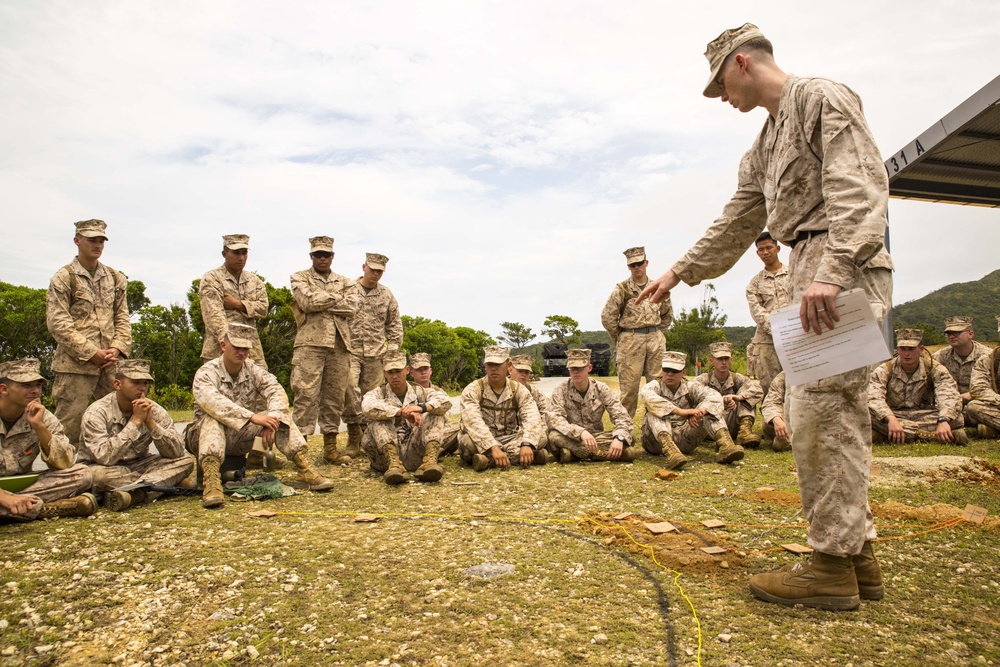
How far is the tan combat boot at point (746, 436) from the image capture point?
6965 mm

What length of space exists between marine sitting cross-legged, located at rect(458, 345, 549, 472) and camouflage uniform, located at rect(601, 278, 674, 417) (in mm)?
1681

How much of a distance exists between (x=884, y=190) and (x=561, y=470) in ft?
14.0

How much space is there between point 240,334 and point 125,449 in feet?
4.97

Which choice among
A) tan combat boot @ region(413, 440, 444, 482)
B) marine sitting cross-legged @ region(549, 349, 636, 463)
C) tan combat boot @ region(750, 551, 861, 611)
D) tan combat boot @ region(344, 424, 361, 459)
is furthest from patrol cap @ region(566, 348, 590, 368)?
tan combat boot @ region(750, 551, 861, 611)

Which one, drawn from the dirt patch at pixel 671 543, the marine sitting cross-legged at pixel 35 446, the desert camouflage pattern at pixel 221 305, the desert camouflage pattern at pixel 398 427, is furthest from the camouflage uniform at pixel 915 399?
the marine sitting cross-legged at pixel 35 446

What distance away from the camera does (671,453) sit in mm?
6027

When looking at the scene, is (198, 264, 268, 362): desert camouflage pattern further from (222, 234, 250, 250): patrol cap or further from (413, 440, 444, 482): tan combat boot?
(413, 440, 444, 482): tan combat boot

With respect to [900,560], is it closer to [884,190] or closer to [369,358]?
[884,190]

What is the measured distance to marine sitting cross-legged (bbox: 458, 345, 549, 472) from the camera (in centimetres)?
625

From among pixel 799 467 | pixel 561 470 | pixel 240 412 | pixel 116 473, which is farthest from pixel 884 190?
pixel 116 473

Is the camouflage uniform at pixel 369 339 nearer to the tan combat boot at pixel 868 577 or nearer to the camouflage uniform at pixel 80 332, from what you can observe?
the camouflage uniform at pixel 80 332

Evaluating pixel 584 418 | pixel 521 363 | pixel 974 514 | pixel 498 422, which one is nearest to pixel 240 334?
pixel 498 422

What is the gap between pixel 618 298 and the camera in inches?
311

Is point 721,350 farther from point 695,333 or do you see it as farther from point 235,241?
point 695,333
